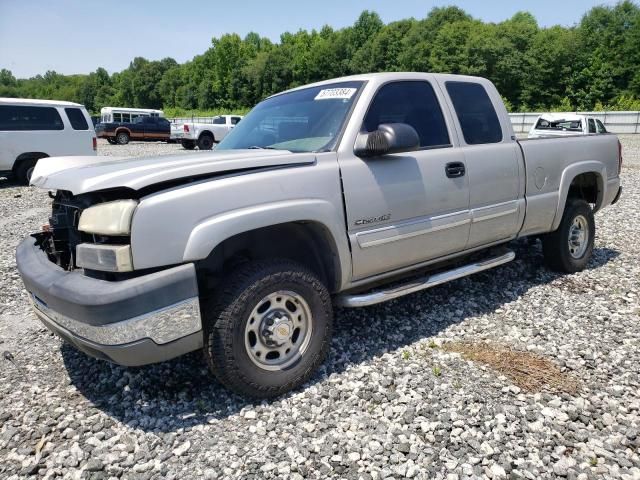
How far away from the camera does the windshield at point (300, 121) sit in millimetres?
3189

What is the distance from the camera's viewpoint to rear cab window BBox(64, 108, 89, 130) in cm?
1229

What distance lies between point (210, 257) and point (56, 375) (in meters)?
1.44

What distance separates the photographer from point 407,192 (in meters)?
3.23

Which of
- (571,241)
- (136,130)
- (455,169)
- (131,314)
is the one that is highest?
(136,130)

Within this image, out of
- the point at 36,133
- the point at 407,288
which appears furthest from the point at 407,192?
the point at 36,133

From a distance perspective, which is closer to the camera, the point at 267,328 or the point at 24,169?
the point at 267,328

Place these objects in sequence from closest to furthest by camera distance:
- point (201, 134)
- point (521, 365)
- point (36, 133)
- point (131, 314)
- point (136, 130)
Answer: point (131, 314) < point (521, 365) < point (36, 133) < point (201, 134) < point (136, 130)

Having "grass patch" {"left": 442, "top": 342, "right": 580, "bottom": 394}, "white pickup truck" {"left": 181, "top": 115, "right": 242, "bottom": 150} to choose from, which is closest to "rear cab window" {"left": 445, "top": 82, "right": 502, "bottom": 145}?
"grass patch" {"left": 442, "top": 342, "right": 580, "bottom": 394}

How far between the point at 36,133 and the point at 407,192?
11712 millimetres

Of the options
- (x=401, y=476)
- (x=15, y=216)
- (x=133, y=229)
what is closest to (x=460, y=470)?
(x=401, y=476)

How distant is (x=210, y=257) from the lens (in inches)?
108

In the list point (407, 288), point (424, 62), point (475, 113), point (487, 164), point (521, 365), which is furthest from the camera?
point (424, 62)

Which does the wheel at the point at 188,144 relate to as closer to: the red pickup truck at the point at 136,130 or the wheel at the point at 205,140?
the wheel at the point at 205,140

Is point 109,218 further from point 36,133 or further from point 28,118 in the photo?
point 28,118
